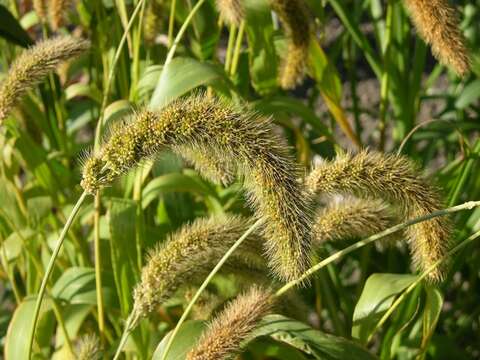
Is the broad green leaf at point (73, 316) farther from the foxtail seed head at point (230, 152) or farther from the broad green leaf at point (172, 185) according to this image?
the foxtail seed head at point (230, 152)

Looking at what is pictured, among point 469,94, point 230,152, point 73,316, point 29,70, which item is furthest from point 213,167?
point 469,94

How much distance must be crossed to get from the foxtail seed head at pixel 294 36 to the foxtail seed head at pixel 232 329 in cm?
69

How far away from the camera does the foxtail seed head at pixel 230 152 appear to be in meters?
1.35

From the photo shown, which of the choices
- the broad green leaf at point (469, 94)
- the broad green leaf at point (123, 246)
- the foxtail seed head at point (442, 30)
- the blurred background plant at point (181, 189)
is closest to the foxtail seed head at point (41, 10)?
the blurred background plant at point (181, 189)

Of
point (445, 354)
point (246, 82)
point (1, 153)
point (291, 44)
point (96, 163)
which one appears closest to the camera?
point (96, 163)

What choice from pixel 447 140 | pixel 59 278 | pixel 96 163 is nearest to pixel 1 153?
pixel 59 278

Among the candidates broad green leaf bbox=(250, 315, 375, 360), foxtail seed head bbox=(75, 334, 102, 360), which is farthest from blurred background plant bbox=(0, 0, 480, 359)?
foxtail seed head bbox=(75, 334, 102, 360)

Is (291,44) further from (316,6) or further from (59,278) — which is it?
(59,278)

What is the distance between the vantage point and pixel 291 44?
2064mm

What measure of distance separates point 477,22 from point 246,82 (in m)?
0.73

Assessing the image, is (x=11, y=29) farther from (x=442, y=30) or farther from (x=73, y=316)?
(x=442, y=30)

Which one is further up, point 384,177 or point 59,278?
point 384,177

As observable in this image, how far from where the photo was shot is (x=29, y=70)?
178cm

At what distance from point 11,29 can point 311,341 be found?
40.3 inches
